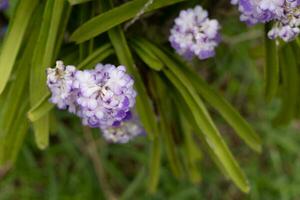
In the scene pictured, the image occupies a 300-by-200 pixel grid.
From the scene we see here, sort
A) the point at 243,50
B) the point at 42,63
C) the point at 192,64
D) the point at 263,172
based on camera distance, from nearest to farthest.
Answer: the point at 42,63 < the point at 192,64 < the point at 243,50 < the point at 263,172

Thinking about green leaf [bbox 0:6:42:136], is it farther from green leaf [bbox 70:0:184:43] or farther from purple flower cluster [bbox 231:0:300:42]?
purple flower cluster [bbox 231:0:300:42]

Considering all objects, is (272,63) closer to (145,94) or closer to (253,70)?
(145,94)

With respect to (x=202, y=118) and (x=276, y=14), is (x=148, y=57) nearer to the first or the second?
(x=202, y=118)

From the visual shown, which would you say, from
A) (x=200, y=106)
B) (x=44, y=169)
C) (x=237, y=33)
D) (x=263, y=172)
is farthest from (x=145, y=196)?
(x=200, y=106)

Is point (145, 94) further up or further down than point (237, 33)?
further up

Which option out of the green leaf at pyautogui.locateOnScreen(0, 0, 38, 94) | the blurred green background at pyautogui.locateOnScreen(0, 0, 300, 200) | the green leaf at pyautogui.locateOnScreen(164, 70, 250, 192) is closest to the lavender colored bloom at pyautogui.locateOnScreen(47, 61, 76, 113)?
the green leaf at pyautogui.locateOnScreen(0, 0, 38, 94)
